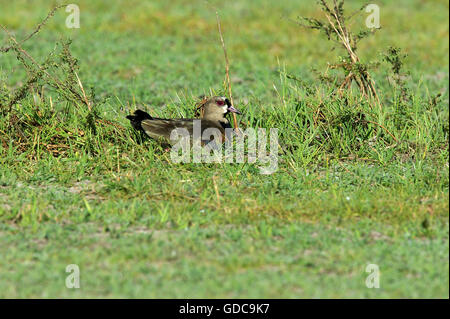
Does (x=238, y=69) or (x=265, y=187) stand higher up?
(x=238, y=69)

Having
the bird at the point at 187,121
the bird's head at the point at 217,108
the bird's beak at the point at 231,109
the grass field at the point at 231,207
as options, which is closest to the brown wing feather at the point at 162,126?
the bird at the point at 187,121

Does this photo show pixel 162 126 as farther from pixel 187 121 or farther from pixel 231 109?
pixel 231 109

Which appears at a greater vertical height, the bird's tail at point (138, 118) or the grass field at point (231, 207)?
the bird's tail at point (138, 118)

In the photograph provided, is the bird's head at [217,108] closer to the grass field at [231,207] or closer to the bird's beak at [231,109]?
the bird's beak at [231,109]

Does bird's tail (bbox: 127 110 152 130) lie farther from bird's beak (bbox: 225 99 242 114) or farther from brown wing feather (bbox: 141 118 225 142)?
bird's beak (bbox: 225 99 242 114)

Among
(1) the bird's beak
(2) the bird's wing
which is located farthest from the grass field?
(1) the bird's beak

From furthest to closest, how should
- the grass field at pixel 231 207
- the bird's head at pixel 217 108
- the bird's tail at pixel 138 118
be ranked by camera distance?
the bird's head at pixel 217 108
the bird's tail at pixel 138 118
the grass field at pixel 231 207

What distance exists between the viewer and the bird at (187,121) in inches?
289

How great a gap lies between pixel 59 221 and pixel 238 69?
21.5ft

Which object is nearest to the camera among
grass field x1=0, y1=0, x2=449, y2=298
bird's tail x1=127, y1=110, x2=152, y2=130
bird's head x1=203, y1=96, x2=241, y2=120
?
grass field x1=0, y1=0, x2=449, y2=298

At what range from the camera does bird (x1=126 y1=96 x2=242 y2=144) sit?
24.1 feet
